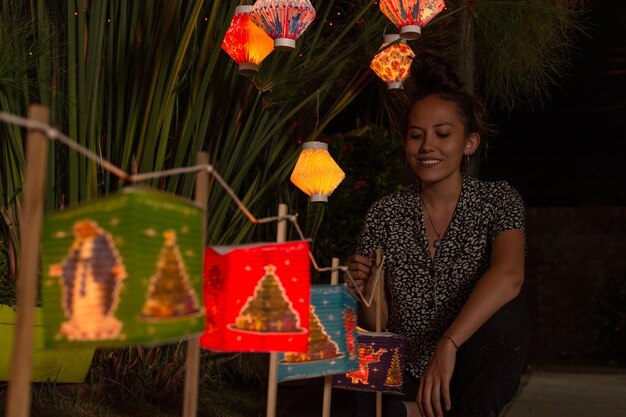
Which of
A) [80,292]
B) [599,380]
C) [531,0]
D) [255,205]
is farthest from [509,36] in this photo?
[80,292]

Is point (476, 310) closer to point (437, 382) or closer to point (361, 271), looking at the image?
point (437, 382)

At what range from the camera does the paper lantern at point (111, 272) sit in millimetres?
962

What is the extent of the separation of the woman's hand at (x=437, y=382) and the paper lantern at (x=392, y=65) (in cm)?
178

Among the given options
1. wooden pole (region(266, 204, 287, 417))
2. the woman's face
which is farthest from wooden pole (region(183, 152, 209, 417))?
the woman's face

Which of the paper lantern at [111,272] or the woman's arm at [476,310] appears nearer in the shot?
the paper lantern at [111,272]

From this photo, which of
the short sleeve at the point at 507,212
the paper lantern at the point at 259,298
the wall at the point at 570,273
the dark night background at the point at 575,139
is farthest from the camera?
the dark night background at the point at 575,139

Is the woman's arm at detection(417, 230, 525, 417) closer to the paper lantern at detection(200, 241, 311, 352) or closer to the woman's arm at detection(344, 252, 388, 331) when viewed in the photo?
the woman's arm at detection(344, 252, 388, 331)

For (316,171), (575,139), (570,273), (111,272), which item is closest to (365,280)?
(316,171)

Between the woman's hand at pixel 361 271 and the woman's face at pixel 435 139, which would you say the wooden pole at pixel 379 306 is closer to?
the woman's hand at pixel 361 271

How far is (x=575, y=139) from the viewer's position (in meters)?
9.17

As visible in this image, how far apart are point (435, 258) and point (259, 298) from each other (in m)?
0.97

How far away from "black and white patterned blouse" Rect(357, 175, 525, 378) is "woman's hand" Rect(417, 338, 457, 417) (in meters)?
0.33

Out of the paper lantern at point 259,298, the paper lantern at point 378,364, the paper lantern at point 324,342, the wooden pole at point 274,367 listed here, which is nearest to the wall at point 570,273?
the paper lantern at point 378,364

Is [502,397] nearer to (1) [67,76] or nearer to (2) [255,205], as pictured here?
(2) [255,205]
